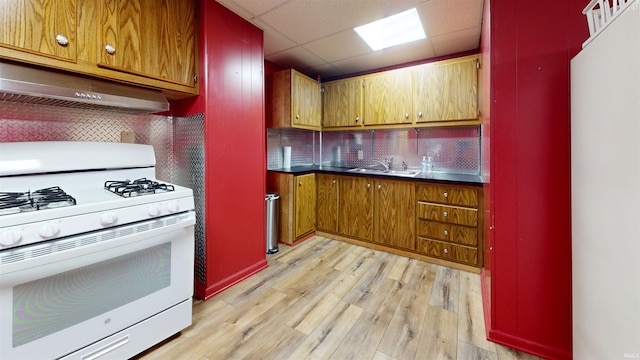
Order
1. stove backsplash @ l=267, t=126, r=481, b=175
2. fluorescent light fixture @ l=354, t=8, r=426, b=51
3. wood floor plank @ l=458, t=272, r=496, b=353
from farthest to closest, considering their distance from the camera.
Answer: stove backsplash @ l=267, t=126, r=481, b=175 < fluorescent light fixture @ l=354, t=8, r=426, b=51 < wood floor plank @ l=458, t=272, r=496, b=353

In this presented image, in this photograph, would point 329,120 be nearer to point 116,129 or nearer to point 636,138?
point 116,129

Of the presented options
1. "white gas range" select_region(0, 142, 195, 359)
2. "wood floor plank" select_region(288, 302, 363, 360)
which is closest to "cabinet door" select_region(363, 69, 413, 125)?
"wood floor plank" select_region(288, 302, 363, 360)

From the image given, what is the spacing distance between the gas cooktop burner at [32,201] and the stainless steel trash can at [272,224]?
5.75 ft

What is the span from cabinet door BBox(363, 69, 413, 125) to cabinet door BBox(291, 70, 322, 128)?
0.65 metres

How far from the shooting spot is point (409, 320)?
1.69 meters

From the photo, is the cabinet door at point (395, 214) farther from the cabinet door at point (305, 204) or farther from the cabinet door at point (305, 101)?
the cabinet door at point (305, 101)

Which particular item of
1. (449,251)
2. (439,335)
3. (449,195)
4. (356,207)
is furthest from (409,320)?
(356,207)

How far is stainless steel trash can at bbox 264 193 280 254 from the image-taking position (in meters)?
2.80

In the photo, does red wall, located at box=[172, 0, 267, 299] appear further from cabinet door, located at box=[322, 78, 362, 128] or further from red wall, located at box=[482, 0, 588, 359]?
red wall, located at box=[482, 0, 588, 359]

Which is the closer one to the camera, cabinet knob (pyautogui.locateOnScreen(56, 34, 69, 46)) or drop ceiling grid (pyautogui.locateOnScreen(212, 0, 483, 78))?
cabinet knob (pyautogui.locateOnScreen(56, 34, 69, 46))

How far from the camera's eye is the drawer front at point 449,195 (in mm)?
2332

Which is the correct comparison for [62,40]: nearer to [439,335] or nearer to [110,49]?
[110,49]

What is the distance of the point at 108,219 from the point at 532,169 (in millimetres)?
2107

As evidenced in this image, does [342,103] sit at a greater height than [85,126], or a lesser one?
greater
